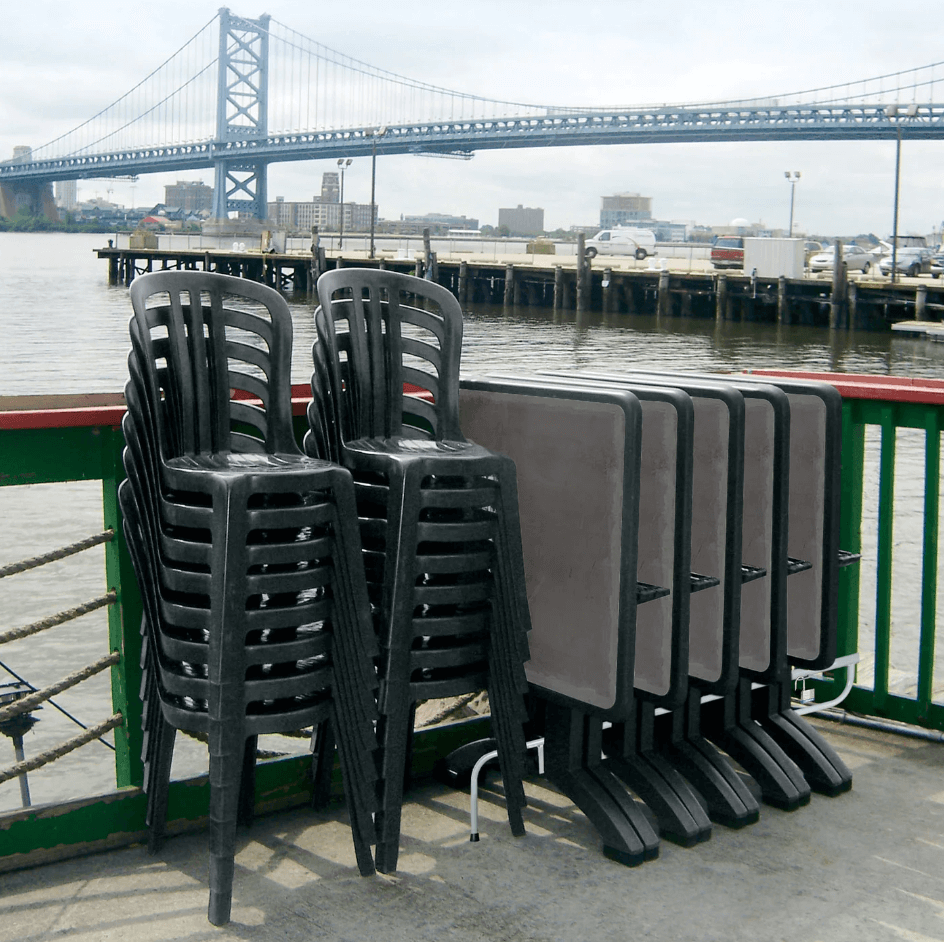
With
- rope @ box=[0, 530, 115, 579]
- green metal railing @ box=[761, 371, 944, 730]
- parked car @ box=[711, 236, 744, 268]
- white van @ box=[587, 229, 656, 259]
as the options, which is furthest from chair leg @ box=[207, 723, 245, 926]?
white van @ box=[587, 229, 656, 259]

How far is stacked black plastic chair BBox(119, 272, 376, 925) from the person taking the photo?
2.02 m

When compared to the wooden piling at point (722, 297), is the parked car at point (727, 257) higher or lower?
higher

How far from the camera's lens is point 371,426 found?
2430 mm

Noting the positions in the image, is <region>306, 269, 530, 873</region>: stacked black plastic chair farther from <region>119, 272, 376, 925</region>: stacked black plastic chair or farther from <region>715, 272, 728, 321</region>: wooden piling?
<region>715, 272, 728, 321</region>: wooden piling

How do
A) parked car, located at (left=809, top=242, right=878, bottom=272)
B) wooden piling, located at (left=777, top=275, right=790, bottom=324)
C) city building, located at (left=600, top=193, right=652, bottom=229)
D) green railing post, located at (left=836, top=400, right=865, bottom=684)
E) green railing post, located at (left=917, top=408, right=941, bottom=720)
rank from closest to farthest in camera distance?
1. green railing post, located at (left=917, top=408, right=941, bottom=720)
2. green railing post, located at (left=836, top=400, right=865, bottom=684)
3. wooden piling, located at (left=777, top=275, right=790, bottom=324)
4. parked car, located at (left=809, top=242, right=878, bottom=272)
5. city building, located at (left=600, top=193, right=652, bottom=229)

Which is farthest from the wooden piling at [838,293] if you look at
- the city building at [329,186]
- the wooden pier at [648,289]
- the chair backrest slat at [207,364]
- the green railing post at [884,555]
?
the city building at [329,186]

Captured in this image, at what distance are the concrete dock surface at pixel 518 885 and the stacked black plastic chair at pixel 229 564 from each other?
0.09m

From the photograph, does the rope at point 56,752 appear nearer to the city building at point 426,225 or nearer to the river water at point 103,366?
the river water at point 103,366

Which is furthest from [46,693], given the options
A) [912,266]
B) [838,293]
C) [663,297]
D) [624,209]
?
[624,209]

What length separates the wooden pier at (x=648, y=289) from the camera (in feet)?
124

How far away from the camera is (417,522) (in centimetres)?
219

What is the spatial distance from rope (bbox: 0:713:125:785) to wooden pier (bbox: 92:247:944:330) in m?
36.4

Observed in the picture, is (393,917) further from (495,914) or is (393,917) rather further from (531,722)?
(531,722)

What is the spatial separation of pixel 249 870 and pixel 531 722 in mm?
680
